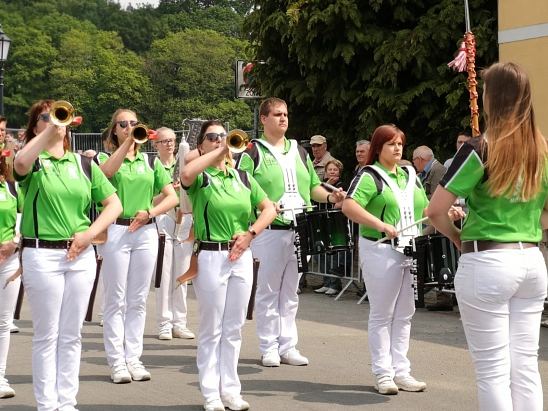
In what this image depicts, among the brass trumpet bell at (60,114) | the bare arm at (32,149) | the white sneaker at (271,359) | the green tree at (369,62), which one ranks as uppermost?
the green tree at (369,62)

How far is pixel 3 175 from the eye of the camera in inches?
311

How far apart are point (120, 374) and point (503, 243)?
A: 13.6 ft

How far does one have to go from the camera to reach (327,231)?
10.6 metres

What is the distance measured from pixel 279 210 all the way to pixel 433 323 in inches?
139

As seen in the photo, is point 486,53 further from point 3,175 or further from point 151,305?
point 3,175

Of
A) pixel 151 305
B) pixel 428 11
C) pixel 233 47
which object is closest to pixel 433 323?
pixel 151 305

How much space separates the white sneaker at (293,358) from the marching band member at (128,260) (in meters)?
1.28

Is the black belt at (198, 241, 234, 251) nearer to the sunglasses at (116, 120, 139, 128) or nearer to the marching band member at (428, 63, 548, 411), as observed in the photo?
the sunglasses at (116, 120, 139, 128)

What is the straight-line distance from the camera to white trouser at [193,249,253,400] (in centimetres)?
725

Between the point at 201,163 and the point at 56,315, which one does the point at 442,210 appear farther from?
the point at 56,315

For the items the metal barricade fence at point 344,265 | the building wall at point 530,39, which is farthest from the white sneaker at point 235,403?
the building wall at point 530,39

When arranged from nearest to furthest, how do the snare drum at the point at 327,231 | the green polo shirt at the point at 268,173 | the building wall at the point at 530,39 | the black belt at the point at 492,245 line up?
1. the black belt at the point at 492,245
2. the green polo shirt at the point at 268,173
3. the snare drum at the point at 327,231
4. the building wall at the point at 530,39

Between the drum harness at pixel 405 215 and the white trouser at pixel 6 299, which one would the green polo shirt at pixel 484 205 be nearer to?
the drum harness at pixel 405 215

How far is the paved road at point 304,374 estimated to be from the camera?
7.70 m
